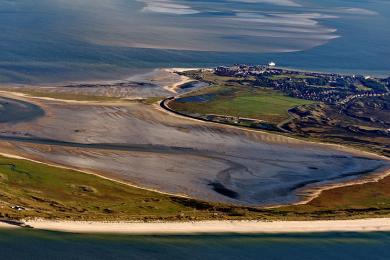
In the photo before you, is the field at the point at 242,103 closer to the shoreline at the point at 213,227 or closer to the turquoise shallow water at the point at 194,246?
the shoreline at the point at 213,227

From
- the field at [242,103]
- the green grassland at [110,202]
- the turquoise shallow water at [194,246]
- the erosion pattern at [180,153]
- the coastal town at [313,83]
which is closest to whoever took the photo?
the turquoise shallow water at [194,246]

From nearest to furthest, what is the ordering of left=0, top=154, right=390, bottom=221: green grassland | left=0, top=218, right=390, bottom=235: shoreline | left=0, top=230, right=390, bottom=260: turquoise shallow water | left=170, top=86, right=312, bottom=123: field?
left=0, top=230, right=390, bottom=260: turquoise shallow water, left=0, top=218, right=390, bottom=235: shoreline, left=0, top=154, right=390, bottom=221: green grassland, left=170, top=86, right=312, bottom=123: field

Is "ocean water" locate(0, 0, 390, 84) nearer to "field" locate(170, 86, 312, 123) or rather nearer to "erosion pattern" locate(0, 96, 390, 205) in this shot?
"field" locate(170, 86, 312, 123)

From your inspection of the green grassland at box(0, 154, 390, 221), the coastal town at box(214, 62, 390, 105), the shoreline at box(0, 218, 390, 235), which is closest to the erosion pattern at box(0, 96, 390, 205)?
the green grassland at box(0, 154, 390, 221)

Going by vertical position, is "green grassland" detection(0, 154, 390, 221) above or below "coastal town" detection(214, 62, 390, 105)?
below

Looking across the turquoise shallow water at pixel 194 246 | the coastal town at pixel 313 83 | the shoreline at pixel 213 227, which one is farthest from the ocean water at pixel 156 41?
the turquoise shallow water at pixel 194 246

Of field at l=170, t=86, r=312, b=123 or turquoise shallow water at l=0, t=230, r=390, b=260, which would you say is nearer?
turquoise shallow water at l=0, t=230, r=390, b=260

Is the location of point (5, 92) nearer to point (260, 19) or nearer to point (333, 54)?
point (333, 54)

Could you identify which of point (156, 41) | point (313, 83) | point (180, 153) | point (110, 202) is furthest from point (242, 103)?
point (110, 202)
